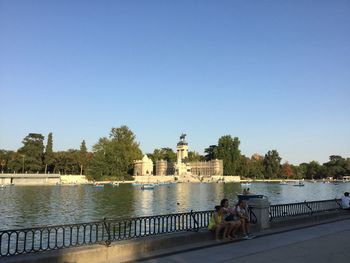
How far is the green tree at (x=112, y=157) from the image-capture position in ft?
439

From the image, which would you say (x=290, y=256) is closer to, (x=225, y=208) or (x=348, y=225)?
(x=225, y=208)

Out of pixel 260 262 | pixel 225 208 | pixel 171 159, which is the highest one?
pixel 171 159

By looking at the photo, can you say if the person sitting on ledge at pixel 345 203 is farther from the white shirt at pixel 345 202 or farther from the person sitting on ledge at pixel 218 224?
the person sitting on ledge at pixel 218 224

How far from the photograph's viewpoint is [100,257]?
9602mm

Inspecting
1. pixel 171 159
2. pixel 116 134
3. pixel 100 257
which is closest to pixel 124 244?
pixel 100 257

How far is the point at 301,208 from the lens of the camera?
60.7 ft

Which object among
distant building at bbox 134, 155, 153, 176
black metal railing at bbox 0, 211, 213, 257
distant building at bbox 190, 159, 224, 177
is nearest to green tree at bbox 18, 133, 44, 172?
distant building at bbox 134, 155, 153, 176

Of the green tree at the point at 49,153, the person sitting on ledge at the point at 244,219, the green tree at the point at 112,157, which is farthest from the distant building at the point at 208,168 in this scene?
the person sitting on ledge at the point at 244,219

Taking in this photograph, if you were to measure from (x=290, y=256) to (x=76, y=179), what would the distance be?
420 feet

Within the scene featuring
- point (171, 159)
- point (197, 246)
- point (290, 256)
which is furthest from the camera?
point (171, 159)

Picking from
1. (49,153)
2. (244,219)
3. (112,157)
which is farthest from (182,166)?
(244,219)

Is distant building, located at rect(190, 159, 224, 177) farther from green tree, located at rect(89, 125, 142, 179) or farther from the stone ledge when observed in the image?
the stone ledge

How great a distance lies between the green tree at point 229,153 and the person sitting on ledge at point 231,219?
559ft

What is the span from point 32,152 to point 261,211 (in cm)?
12476
